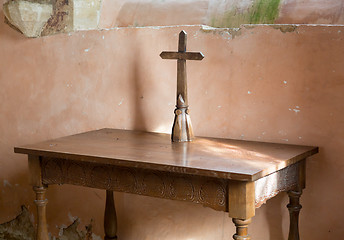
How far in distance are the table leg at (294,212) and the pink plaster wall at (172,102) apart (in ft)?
0.28

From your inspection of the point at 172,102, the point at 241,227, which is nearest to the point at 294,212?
the point at 241,227

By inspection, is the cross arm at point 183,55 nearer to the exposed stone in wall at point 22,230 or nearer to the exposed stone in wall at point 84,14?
the exposed stone in wall at point 84,14

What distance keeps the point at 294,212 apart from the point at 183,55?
923 millimetres

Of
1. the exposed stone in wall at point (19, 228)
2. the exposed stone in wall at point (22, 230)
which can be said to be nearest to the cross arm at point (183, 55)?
the exposed stone in wall at point (22, 230)

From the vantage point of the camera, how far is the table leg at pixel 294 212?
259cm

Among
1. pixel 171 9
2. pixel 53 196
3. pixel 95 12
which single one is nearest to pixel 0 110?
pixel 53 196

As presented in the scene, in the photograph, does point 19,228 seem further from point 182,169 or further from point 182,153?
point 182,169

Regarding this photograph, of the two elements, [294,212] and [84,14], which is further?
[84,14]

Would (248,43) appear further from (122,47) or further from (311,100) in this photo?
(122,47)

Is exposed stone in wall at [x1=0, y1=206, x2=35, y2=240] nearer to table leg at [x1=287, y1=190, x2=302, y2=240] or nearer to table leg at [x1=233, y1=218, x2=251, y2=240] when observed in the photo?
table leg at [x1=287, y1=190, x2=302, y2=240]

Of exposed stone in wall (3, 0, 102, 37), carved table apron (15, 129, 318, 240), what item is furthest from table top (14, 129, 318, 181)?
exposed stone in wall (3, 0, 102, 37)

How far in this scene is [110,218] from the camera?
127 inches

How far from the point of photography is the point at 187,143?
8.84 feet

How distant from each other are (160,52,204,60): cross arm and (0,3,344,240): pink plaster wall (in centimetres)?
21
